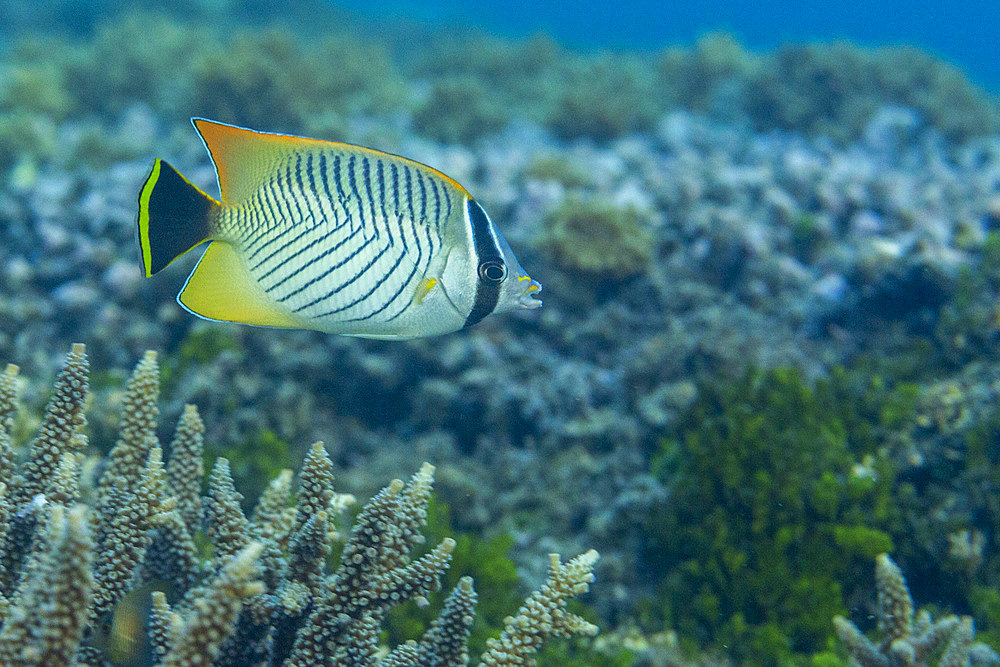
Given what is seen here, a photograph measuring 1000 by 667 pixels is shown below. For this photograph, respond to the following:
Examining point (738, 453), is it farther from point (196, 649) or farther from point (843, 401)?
point (196, 649)

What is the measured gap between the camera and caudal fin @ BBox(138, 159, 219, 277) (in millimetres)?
1574

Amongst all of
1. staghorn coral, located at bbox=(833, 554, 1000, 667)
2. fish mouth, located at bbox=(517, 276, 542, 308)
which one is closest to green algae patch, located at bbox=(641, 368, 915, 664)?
staghorn coral, located at bbox=(833, 554, 1000, 667)

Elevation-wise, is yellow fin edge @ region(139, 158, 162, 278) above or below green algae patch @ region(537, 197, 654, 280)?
below

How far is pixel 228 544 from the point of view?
6.68 ft

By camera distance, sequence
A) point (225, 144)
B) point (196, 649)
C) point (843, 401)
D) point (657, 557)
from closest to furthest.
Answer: point (196, 649)
point (225, 144)
point (657, 557)
point (843, 401)

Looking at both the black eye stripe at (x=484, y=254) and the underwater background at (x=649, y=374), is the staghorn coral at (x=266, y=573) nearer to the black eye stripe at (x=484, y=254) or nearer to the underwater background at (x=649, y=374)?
the underwater background at (x=649, y=374)

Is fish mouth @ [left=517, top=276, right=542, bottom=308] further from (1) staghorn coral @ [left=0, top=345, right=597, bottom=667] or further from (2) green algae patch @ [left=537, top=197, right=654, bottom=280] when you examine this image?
(2) green algae patch @ [left=537, top=197, right=654, bottom=280]

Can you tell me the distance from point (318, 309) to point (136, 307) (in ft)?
13.6

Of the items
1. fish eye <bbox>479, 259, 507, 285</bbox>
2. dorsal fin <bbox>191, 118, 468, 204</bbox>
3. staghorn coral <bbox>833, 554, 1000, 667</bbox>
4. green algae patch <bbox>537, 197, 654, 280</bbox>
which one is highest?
green algae patch <bbox>537, 197, 654, 280</bbox>

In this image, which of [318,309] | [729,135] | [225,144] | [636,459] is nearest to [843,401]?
[636,459]

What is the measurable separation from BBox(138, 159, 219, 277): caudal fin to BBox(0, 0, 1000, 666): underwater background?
1.15 metres

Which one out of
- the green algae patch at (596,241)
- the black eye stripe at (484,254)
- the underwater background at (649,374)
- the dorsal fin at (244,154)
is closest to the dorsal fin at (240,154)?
the dorsal fin at (244,154)

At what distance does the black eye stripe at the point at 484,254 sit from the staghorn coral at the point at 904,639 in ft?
6.78

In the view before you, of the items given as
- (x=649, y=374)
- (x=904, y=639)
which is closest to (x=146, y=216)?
(x=904, y=639)
